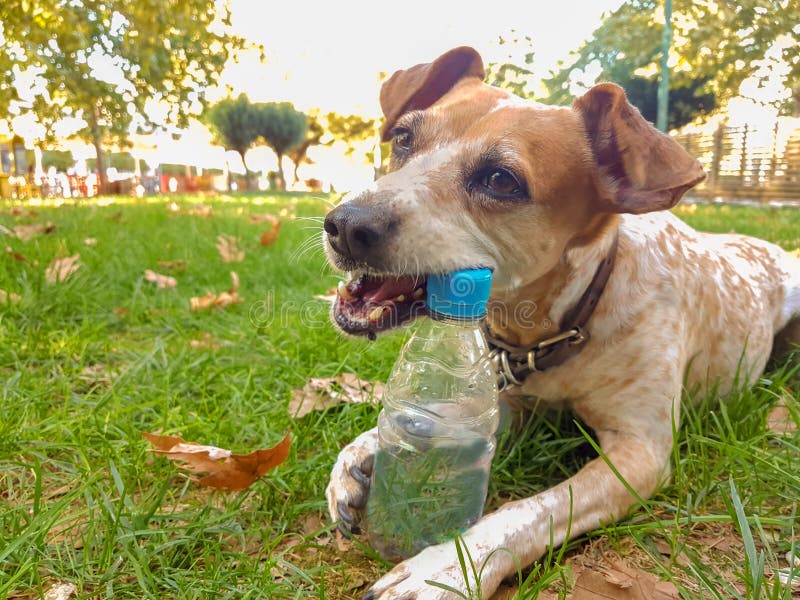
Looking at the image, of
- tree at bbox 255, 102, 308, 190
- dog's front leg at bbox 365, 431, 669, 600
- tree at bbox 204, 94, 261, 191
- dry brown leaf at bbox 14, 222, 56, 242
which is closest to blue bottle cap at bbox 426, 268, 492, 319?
dog's front leg at bbox 365, 431, 669, 600

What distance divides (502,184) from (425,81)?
835mm

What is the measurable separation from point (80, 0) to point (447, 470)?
253 inches

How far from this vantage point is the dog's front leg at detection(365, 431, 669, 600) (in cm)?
136

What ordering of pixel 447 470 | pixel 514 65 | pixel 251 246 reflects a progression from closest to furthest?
1. pixel 447 470
2. pixel 251 246
3. pixel 514 65

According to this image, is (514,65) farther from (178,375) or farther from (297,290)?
(178,375)

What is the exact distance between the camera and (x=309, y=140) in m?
44.4

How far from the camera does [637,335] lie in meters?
1.98

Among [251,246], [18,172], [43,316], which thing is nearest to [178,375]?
[43,316]

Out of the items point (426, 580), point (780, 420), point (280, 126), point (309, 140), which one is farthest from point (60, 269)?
point (309, 140)

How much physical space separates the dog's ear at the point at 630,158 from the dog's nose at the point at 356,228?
0.78 meters

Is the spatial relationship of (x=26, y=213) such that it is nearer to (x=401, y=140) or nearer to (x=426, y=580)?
(x=401, y=140)

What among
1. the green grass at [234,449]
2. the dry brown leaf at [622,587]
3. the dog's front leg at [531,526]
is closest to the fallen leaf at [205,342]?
the green grass at [234,449]

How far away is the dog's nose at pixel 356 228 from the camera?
64.8 inches

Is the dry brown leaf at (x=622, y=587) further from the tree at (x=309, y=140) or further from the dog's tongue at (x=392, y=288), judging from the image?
the tree at (x=309, y=140)
